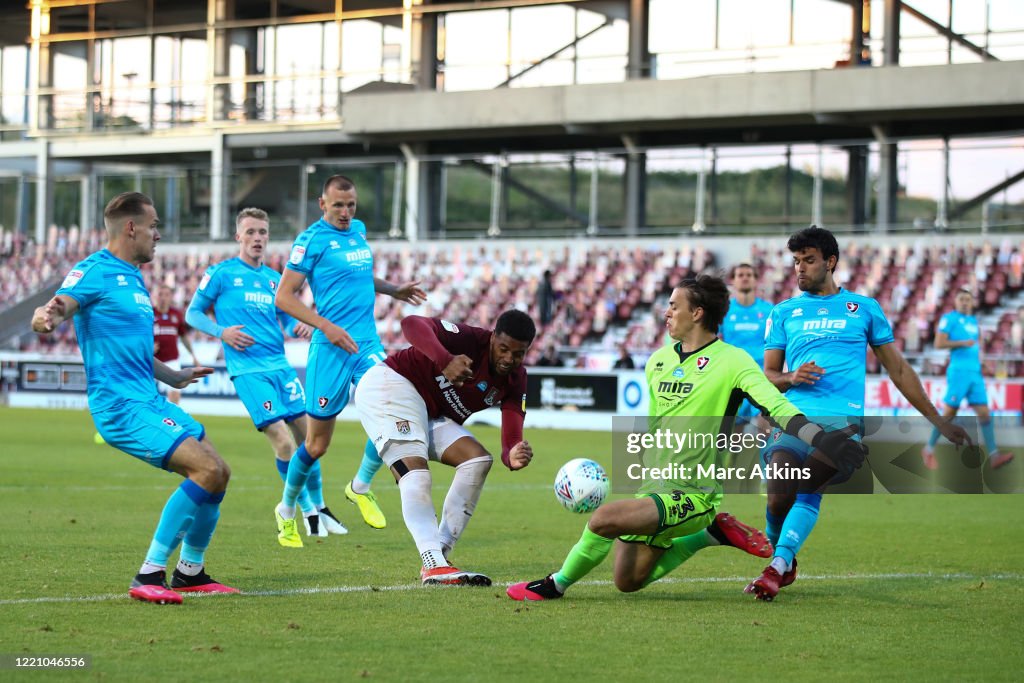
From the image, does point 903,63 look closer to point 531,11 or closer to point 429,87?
point 531,11

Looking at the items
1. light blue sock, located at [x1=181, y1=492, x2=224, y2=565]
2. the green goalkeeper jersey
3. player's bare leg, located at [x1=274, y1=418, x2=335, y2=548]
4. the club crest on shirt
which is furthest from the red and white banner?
the club crest on shirt

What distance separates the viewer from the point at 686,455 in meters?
7.62

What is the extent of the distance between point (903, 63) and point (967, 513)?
2335 centimetres

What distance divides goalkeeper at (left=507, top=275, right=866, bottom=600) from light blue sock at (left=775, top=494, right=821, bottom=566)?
1.36ft

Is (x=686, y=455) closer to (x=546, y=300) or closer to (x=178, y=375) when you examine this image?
(x=178, y=375)

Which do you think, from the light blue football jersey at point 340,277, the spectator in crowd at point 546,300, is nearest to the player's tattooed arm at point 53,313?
the light blue football jersey at point 340,277

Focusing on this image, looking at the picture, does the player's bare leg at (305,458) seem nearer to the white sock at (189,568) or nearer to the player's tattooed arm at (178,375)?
the player's tattooed arm at (178,375)

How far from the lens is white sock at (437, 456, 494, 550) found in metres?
8.64

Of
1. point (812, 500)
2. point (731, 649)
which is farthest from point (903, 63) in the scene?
point (731, 649)

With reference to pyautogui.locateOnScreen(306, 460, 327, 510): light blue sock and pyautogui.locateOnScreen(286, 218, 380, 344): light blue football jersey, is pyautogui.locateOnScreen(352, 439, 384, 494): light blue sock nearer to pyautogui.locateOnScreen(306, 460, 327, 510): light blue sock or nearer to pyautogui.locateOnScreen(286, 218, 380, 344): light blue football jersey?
pyautogui.locateOnScreen(306, 460, 327, 510): light blue sock

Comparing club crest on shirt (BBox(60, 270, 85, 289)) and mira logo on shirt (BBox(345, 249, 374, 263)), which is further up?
mira logo on shirt (BBox(345, 249, 374, 263))

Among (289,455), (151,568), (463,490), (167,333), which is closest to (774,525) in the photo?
(463,490)

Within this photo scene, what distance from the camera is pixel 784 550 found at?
8.32m

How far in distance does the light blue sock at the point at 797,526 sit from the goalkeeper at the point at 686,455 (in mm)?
414
